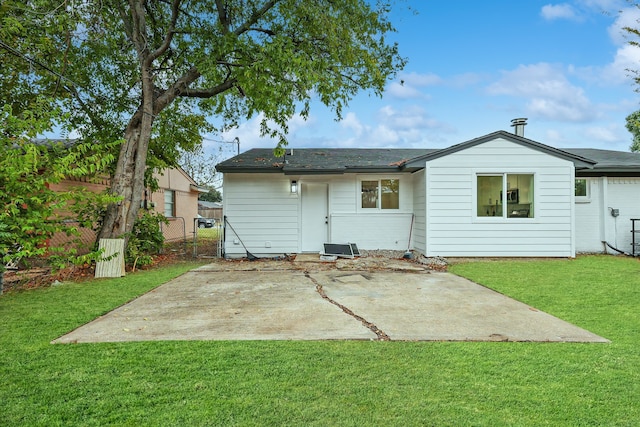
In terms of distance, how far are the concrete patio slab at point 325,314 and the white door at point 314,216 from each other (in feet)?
13.1

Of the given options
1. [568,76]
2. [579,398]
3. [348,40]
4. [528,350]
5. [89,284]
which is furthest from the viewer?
[568,76]

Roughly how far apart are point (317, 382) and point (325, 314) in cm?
181

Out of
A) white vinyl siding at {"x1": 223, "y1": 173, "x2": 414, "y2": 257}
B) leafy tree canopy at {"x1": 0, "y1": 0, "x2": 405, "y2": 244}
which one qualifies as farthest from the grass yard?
white vinyl siding at {"x1": 223, "y1": 173, "x2": 414, "y2": 257}

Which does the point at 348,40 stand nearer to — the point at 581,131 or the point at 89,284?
the point at 89,284

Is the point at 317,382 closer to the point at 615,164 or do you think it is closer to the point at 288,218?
the point at 288,218

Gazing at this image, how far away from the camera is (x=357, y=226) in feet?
34.1

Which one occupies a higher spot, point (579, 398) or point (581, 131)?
point (581, 131)

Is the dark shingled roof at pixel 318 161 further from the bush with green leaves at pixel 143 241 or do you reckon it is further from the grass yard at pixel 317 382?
the grass yard at pixel 317 382

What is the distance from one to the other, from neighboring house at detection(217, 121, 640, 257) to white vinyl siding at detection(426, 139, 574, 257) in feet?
0.08

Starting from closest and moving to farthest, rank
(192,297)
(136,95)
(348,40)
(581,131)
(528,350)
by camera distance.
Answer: (528,350), (192,297), (348,40), (136,95), (581,131)

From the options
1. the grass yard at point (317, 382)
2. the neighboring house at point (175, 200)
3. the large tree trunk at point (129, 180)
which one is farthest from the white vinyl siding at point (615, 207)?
the neighboring house at point (175, 200)

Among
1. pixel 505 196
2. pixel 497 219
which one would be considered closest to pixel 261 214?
pixel 497 219

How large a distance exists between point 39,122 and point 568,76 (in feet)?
52.5

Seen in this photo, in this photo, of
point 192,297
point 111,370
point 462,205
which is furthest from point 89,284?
point 462,205
